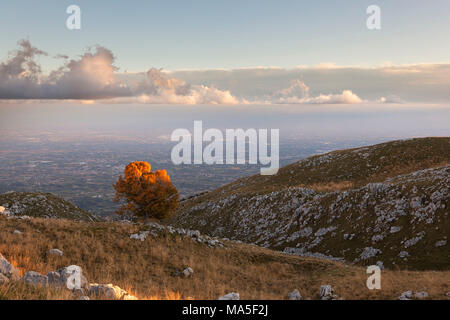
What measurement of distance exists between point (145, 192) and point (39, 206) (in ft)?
79.6

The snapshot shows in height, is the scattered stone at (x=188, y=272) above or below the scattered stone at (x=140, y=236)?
below

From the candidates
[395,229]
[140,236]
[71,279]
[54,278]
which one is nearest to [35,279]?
[54,278]

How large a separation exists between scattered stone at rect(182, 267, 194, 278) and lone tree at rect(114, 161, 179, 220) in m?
26.4

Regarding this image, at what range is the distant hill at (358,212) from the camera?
80.4 feet

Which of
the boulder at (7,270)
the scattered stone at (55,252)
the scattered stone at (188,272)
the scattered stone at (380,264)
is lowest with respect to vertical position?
the scattered stone at (380,264)

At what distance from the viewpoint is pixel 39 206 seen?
168 feet

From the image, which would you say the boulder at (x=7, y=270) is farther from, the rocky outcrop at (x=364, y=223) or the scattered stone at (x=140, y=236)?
the rocky outcrop at (x=364, y=223)

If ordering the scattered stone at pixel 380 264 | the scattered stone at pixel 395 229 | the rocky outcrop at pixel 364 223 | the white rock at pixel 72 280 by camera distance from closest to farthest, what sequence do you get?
the white rock at pixel 72 280 < the scattered stone at pixel 380 264 < the rocky outcrop at pixel 364 223 < the scattered stone at pixel 395 229

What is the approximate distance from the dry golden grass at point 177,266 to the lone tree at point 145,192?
1995 centimetres

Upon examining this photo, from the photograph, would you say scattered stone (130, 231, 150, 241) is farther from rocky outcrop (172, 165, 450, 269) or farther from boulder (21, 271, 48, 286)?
rocky outcrop (172, 165, 450, 269)

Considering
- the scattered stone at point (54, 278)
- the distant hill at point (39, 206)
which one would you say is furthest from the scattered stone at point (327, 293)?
the distant hill at point (39, 206)

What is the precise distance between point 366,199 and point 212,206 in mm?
32556

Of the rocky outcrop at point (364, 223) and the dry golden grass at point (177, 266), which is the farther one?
the rocky outcrop at point (364, 223)
